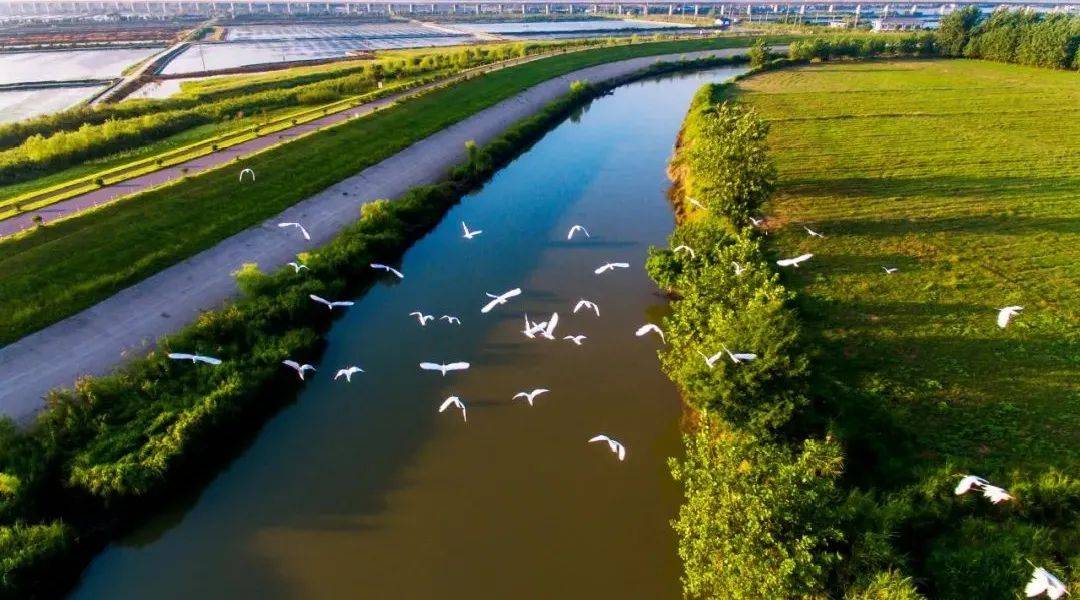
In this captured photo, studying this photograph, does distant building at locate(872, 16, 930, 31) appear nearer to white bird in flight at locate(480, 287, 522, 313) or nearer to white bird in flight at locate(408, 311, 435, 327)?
white bird in flight at locate(480, 287, 522, 313)

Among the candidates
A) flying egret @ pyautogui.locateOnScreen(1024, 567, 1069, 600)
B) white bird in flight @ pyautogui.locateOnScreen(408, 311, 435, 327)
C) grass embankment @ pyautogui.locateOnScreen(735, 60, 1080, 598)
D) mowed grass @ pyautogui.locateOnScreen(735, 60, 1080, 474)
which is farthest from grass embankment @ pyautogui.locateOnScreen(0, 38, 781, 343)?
flying egret @ pyautogui.locateOnScreen(1024, 567, 1069, 600)

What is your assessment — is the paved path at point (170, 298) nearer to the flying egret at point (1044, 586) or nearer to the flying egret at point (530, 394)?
the flying egret at point (530, 394)

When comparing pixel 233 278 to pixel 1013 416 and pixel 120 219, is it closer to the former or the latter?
pixel 120 219

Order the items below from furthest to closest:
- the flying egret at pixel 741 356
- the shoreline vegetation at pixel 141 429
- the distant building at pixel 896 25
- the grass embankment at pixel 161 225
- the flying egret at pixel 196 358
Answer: the distant building at pixel 896 25
the grass embankment at pixel 161 225
the flying egret at pixel 196 358
the flying egret at pixel 741 356
the shoreline vegetation at pixel 141 429

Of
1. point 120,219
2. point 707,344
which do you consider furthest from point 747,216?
point 120,219

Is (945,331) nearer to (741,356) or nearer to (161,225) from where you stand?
(741,356)

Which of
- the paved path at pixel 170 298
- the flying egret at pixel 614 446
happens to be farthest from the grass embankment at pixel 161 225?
the flying egret at pixel 614 446

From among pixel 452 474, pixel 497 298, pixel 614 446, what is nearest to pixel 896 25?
pixel 497 298

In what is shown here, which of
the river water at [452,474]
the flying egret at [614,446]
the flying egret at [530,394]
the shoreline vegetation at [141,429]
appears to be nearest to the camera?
the shoreline vegetation at [141,429]
